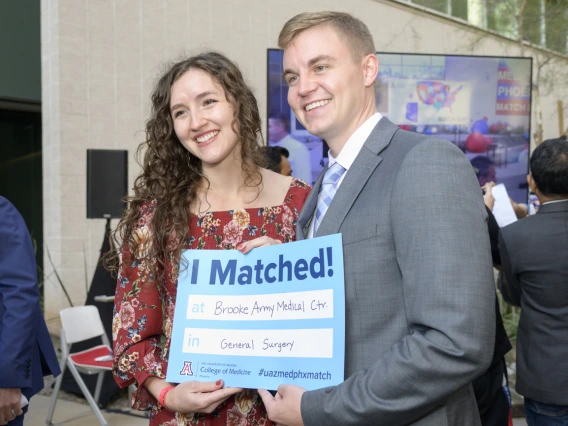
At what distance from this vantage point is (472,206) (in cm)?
126

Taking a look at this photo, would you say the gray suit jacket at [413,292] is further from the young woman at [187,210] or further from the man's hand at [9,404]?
the man's hand at [9,404]

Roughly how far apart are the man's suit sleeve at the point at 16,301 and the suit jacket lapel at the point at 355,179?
5.29 ft

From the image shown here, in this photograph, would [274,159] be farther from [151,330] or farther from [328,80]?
[328,80]

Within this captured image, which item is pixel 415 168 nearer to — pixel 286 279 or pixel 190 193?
pixel 286 279

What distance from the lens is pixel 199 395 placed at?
64.8 inches

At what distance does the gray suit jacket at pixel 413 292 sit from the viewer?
3.99 feet

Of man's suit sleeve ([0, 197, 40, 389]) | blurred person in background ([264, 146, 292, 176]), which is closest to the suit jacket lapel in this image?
man's suit sleeve ([0, 197, 40, 389])

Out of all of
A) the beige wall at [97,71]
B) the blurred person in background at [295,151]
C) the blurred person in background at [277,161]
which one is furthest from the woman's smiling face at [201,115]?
the beige wall at [97,71]

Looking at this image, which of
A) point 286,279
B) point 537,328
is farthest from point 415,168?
point 537,328

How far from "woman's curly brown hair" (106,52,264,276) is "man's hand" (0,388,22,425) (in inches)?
34.4

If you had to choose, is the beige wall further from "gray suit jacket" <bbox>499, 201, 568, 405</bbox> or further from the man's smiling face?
the man's smiling face

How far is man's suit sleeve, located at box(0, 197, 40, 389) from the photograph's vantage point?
8.21ft

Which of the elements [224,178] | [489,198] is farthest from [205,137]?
[489,198]

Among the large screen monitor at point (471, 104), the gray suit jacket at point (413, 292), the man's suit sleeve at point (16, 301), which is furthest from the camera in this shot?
the large screen monitor at point (471, 104)
